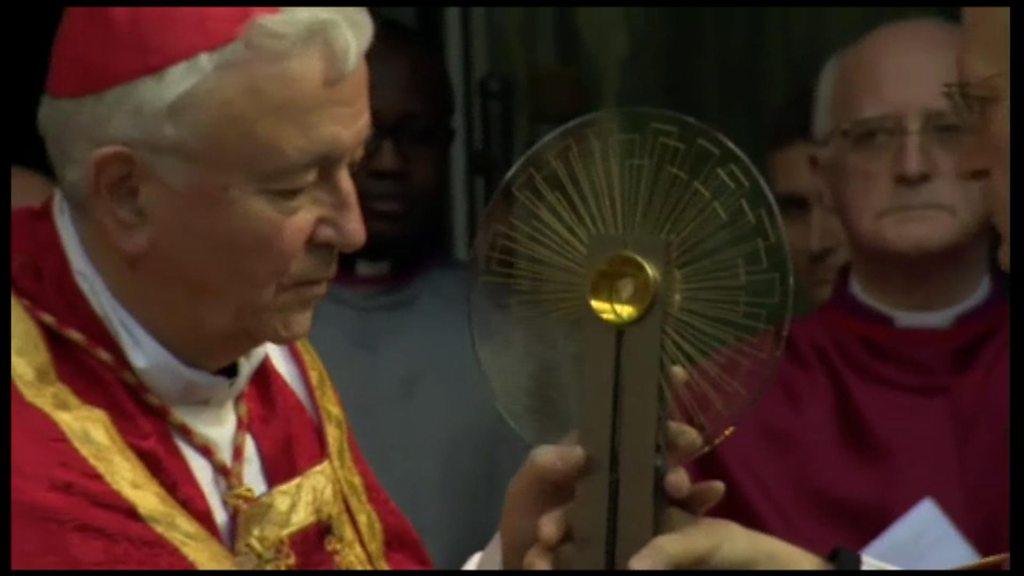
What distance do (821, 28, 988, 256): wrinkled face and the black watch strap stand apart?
0.42 metres

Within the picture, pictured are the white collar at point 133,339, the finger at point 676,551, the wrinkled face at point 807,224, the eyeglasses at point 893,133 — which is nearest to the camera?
the finger at point 676,551

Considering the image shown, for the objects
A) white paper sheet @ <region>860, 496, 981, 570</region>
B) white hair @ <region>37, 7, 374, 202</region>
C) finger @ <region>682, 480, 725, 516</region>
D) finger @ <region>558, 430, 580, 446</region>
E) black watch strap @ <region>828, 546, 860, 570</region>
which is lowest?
white paper sheet @ <region>860, 496, 981, 570</region>

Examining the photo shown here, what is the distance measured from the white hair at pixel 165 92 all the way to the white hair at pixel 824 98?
77cm

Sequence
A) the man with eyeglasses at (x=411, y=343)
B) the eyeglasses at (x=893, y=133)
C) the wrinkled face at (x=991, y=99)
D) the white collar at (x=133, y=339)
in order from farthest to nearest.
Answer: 1. the eyeglasses at (x=893, y=133)
2. the man with eyeglasses at (x=411, y=343)
3. the wrinkled face at (x=991, y=99)
4. the white collar at (x=133, y=339)

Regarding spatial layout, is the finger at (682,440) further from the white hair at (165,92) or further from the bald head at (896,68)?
the bald head at (896,68)

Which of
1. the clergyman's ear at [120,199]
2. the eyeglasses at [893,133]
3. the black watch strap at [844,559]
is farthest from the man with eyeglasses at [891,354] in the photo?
the clergyman's ear at [120,199]

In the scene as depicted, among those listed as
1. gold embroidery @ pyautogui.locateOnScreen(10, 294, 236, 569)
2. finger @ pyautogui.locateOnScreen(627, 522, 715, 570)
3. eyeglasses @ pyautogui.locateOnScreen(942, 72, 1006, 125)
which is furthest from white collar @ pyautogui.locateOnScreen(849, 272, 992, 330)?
gold embroidery @ pyautogui.locateOnScreen(10, 294, 236, 569)

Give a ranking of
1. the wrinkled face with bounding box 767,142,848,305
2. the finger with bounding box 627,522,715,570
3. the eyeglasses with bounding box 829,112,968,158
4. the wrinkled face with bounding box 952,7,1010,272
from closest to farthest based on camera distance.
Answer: the finger with bounding box 627,522,715,570, the wrinkled face with bounding box 952,7,1010,272, the eyeglasses with bounding box 829,112,968,158, the wrinkled face with bounding box 767,142,848,305

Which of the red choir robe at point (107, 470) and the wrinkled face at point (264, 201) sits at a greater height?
the wrinkled face at point (264, 201)

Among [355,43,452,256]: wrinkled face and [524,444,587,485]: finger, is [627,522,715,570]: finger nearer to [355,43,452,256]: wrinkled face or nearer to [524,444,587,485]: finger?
[524,444,587,485]: finger

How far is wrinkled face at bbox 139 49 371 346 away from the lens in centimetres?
222

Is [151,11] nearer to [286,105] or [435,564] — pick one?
[286,105]

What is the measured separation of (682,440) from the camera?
7.34ft

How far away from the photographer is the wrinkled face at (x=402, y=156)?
2625 mm
